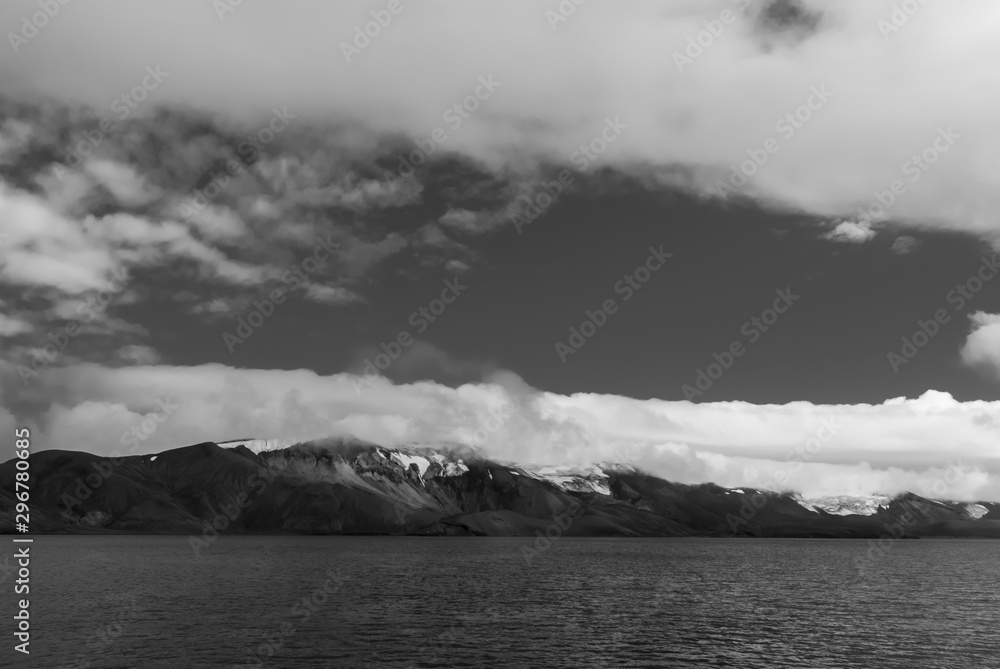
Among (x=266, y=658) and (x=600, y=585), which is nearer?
Result: (x=266, y=658)

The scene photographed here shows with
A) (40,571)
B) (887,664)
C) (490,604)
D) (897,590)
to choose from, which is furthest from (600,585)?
(40,571)

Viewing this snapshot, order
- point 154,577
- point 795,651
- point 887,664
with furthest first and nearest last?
point 154,577, point 795,651, point 887,664

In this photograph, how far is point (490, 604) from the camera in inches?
4363

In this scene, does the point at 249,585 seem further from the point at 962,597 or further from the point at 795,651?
the point at 962,597

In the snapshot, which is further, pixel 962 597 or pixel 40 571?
pixel 40 571

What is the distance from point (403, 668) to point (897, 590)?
392 ft

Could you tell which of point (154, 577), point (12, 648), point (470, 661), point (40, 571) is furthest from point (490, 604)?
point (40, 571)

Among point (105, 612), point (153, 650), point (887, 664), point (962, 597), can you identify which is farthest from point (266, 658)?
point (962, 597)

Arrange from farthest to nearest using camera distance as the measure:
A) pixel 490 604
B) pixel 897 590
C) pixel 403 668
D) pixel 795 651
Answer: pixel 897 590 → pixel 490 604 → pixel 795 651 → pixel 403 668

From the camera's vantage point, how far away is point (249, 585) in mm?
137625

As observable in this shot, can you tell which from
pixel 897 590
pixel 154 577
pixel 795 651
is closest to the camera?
pixel 795 651

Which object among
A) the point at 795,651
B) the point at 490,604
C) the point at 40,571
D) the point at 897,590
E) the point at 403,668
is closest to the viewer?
the point at 403,668

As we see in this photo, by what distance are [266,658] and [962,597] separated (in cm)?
12553

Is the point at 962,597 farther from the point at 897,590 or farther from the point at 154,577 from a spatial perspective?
the point at 154,577
